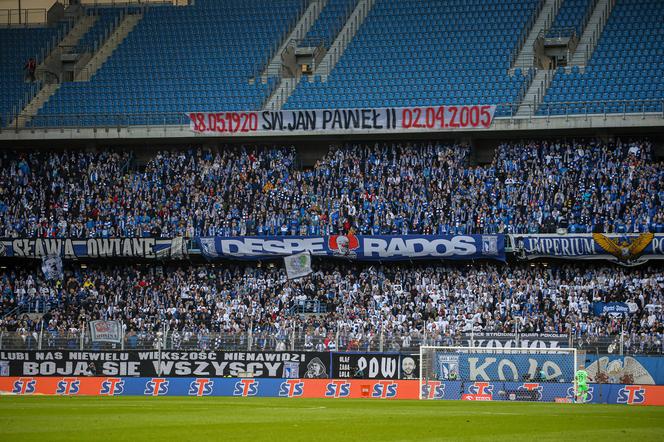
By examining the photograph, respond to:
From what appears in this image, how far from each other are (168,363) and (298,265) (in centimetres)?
800

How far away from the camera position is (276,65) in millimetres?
51688

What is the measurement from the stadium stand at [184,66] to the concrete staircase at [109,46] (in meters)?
0.40

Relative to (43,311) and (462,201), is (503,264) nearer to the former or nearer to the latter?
(462,201)

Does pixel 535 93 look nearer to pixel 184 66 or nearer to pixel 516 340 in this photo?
pixel 516 340

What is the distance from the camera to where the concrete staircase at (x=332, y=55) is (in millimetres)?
49353

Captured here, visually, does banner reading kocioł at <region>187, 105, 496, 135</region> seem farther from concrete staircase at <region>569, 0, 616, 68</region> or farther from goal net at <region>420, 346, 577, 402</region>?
goal net at <region>420, 346, 577, 402</region>

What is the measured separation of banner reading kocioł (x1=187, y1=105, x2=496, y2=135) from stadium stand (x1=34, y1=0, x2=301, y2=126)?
96.9 inches

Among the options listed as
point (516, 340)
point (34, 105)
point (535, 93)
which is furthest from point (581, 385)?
point (34, 105)

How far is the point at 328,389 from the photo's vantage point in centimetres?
3597

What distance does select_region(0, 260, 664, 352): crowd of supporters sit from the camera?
38125 mm

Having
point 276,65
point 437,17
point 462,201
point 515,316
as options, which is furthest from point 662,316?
point 276,65

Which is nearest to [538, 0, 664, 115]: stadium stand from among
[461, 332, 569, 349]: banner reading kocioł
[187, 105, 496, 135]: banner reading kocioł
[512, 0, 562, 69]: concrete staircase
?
[512, 0, 562, 69]: concrete staircase

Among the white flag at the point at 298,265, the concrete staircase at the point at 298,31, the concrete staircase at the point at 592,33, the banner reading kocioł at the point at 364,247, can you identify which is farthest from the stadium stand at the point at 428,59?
the white flag at the point at 298,265

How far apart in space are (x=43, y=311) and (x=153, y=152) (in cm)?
954
